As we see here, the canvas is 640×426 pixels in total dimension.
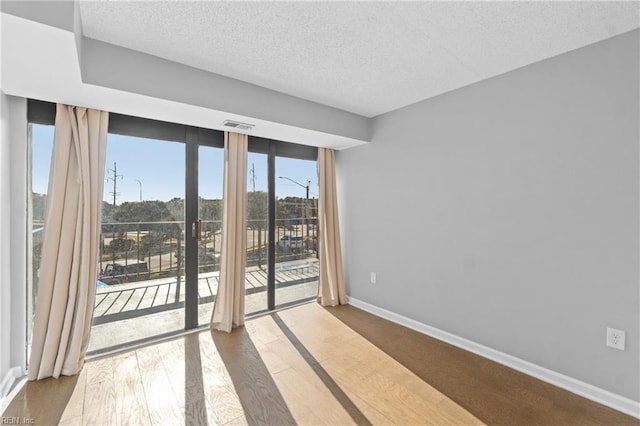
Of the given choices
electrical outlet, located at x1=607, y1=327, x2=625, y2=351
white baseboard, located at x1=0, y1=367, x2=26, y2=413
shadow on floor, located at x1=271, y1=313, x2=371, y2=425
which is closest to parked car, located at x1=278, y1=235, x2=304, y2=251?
shadow on floor, located at x1=271, y1=313, x2=371, y2=425

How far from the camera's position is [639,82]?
1.81 m

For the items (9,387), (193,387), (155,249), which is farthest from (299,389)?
(9,387)

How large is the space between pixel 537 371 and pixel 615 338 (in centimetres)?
59

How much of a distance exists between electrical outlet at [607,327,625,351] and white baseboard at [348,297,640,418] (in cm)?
32

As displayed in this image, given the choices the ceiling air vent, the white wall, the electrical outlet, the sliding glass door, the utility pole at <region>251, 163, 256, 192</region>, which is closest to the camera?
the electrical outlet

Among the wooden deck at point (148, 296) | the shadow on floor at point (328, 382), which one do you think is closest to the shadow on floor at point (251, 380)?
the shadow on floor at point (328, 382)

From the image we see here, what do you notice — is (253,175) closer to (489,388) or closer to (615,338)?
(489,388)

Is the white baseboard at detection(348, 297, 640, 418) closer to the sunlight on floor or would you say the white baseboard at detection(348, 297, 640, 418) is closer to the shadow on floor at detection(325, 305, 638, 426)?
the shadow on floor at detection(325, 305, 638, 426)

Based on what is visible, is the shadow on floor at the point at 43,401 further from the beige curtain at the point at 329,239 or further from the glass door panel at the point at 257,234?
the beige curtain at the point at 329,239

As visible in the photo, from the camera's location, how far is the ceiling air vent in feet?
9.04

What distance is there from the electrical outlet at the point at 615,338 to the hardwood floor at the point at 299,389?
42cm

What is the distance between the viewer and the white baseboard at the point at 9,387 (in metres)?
1.88

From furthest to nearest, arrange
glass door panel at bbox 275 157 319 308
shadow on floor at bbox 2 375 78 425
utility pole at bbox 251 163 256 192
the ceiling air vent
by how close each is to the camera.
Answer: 1. glass door panel at bbox 275 157 319 308
2. utility pole at bbox 251 163 256 192
3. the ceiling air vent
4. shadow on floor at bbox 2 375 78 425

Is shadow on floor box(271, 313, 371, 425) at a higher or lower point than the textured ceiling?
lower
